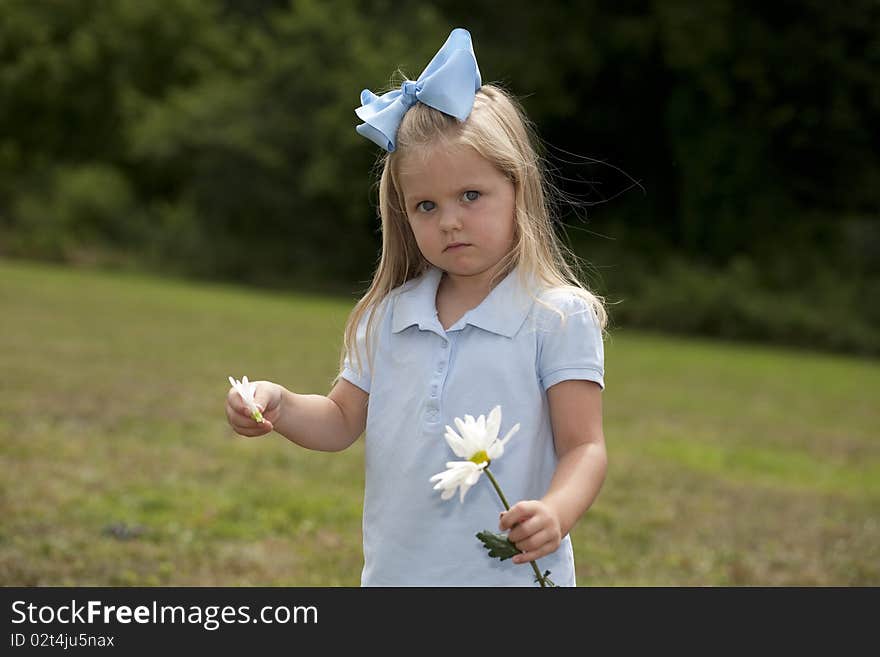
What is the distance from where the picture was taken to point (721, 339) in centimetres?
1970

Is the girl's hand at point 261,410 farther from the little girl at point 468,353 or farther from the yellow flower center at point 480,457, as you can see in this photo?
the yellow flower center at point 480,457

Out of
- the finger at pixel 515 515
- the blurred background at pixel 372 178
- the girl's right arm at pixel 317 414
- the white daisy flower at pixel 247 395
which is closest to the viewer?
the finger at pixel 515 515

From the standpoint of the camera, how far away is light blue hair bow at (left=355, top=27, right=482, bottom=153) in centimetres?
224

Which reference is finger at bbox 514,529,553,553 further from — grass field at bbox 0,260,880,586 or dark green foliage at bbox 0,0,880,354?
dark green foliage at bbox 0,0,880,354

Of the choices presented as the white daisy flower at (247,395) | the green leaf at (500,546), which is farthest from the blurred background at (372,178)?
the green leaf at (500,546)

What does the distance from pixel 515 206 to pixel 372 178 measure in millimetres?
12723

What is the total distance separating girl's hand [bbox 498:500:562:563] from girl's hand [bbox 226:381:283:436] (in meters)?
0.51

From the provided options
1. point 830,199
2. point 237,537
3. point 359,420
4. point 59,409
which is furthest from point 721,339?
point 359,420

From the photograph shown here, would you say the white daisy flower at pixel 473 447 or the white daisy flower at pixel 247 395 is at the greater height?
the white daisy flower at pixel 247 395

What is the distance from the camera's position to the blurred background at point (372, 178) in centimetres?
1359

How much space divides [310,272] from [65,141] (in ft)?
30.6

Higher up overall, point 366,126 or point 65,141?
point 65,141

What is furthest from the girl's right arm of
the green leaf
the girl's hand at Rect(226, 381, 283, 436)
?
the green leaf

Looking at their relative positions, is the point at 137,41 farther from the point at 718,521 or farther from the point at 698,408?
the point at 718,521
